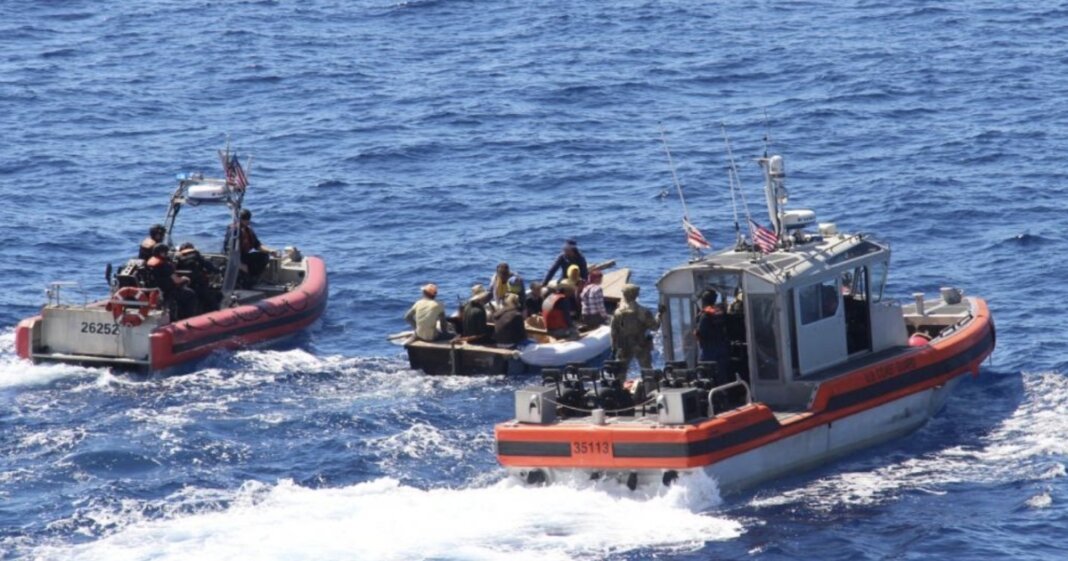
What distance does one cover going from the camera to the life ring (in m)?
29.9

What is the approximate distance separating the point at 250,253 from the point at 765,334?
11.6m

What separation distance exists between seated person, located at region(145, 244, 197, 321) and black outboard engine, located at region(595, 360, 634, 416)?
8.99 m

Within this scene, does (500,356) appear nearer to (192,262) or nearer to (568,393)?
(568,393)

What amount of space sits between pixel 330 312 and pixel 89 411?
6.78 metres

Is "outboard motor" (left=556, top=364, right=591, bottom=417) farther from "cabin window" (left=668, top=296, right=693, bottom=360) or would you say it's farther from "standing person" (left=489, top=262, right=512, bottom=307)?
"standing person" (left=489, top=262, right=512, bottom=307)

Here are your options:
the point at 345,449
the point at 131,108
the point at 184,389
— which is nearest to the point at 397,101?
the point at 131,108

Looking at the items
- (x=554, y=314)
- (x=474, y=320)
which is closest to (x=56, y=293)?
(x=474, y=320)

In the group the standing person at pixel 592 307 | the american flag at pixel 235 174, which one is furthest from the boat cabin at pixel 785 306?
the american flag at pixel 235 174

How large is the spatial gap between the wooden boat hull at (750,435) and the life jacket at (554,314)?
20.5 feet

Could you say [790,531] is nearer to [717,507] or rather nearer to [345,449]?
[717,507]

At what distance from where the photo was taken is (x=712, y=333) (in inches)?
961

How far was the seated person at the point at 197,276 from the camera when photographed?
3175 cm

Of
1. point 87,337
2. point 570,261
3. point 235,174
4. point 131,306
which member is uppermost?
point 235,174

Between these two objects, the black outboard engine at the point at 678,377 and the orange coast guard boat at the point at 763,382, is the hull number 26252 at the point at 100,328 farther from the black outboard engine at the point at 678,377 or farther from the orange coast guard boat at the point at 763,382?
the black outboard engine at the point at 678,377
